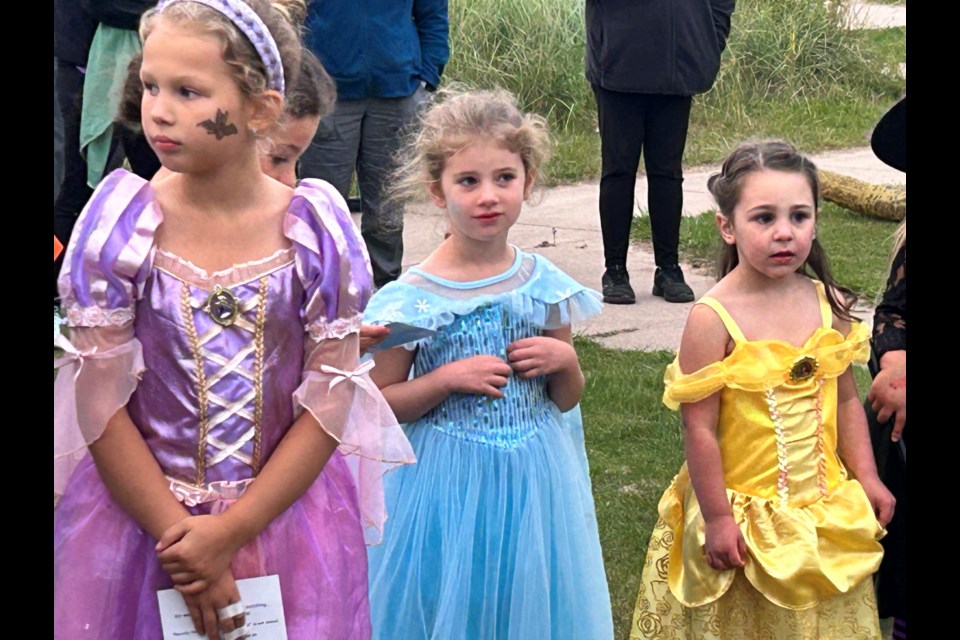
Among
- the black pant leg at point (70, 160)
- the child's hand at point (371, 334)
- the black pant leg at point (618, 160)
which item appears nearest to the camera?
the child's hand at point (371, 334)

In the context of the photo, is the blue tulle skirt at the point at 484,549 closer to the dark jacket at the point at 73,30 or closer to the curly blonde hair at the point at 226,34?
the curly blonde hair at the point at 226,34

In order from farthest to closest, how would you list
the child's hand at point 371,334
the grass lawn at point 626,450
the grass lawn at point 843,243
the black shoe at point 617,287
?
1. the grass lawn at point 843,243
2. the black shoe at point 617,287
3. the grass lawn at point 626,450
4. the child's hand at point 371,334

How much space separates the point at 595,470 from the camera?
17.0ft

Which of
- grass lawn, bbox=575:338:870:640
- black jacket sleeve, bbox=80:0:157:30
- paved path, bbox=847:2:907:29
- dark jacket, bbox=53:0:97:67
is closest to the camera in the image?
grass lawn, bbox=575:338:870:640

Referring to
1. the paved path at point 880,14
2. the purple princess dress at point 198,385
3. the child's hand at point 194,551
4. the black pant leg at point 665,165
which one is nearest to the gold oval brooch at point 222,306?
the purple princess dress at point 198,385

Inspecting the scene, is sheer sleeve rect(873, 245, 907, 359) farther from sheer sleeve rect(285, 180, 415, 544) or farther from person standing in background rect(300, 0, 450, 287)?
person standing in background rect(300, 0, 450, 287)

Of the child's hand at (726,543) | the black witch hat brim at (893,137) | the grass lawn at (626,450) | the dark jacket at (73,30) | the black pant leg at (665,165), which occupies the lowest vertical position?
the grass lawn at (626,450)

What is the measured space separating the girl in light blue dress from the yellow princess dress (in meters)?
0.29

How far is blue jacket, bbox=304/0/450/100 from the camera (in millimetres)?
6488

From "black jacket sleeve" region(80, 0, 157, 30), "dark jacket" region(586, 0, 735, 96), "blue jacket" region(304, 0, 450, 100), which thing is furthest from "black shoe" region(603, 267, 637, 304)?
"black jacket sleeve" region(80, 0, 157, 30)

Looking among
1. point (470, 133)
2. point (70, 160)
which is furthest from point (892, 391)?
point (70, 160)

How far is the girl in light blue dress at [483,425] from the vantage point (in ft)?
10.9
